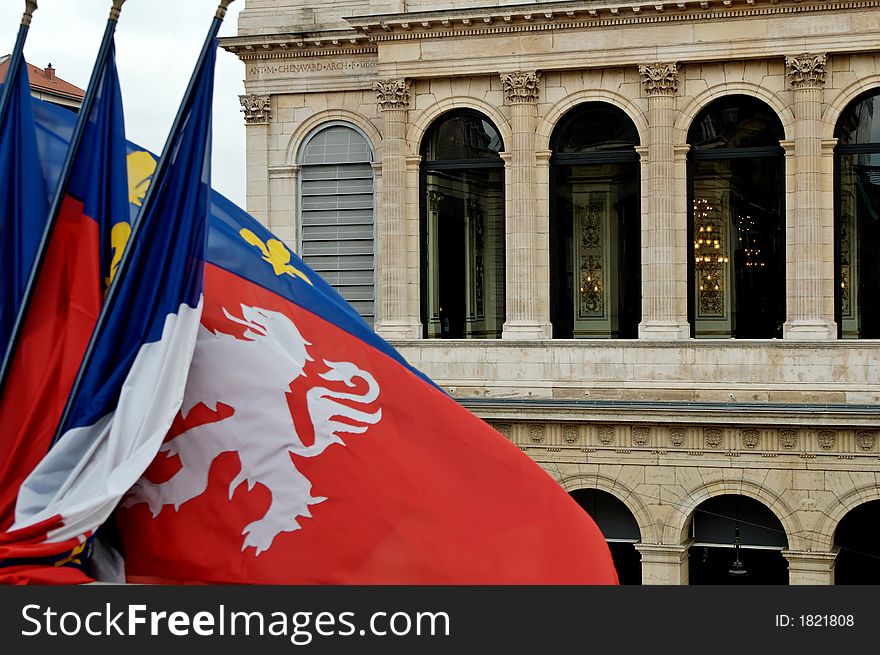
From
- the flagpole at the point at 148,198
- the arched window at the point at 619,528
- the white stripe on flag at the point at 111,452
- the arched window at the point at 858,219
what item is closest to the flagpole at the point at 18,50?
the flagpole at the point at 148,198

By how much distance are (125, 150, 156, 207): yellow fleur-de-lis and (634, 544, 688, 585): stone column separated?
17576mm

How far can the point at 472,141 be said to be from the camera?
28.1 metres

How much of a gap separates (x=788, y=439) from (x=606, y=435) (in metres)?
3.48

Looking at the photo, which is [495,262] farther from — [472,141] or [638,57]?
[638,57]

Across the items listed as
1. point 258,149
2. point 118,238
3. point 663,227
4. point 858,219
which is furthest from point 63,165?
point 258,149

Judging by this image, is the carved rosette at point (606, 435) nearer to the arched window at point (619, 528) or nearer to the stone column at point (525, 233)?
the arched window at point (619, 528)

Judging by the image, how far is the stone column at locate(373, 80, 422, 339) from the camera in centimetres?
2800

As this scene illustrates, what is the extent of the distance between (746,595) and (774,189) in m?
18.1

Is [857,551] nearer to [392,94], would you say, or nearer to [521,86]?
[521,86]

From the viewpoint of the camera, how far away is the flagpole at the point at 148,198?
9.01 m

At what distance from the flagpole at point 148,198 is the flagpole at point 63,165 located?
494mm

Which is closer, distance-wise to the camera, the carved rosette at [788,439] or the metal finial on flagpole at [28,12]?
the metal finial on flagpole at [28,12]

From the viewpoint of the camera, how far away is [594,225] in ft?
90.3

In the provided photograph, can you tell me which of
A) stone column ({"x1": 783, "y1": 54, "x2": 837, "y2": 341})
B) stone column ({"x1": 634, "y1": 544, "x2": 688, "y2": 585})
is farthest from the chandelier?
stone column ({"x1": 634, "y1": 544, "x2": 688, "y2": 585})
